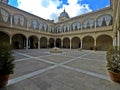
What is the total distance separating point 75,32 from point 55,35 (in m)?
8.36

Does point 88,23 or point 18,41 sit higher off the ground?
point 88,23

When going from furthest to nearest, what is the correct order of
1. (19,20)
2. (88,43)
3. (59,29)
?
(59,29), (88,43), (19,20)

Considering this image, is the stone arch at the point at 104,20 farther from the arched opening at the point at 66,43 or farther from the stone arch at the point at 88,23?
the arched opening at the point at 66,43

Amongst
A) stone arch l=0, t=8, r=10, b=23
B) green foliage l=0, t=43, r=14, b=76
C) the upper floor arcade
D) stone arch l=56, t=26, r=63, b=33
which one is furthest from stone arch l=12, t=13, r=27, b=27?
green foliage l=0, t=43, r=14, b=76

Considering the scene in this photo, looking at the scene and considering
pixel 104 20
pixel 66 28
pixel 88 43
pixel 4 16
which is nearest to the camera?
pixel 4 16

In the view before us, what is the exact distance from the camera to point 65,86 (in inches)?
135

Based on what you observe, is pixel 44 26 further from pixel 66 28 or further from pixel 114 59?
pixel 114 59

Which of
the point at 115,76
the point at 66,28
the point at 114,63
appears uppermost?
the point at 66,28

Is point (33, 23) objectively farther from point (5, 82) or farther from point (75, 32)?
point (5, 82)

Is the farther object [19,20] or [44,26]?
[44,26]

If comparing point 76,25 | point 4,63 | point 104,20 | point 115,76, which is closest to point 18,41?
point 76,25

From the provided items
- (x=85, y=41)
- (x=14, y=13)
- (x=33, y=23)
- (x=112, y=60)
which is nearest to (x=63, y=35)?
(x=85, y=41)

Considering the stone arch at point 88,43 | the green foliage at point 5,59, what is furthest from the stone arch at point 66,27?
the green foliage at point 5,59

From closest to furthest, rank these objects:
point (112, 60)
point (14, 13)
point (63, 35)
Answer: point (112, 60) < point (14, 13) < point (63, 35)
